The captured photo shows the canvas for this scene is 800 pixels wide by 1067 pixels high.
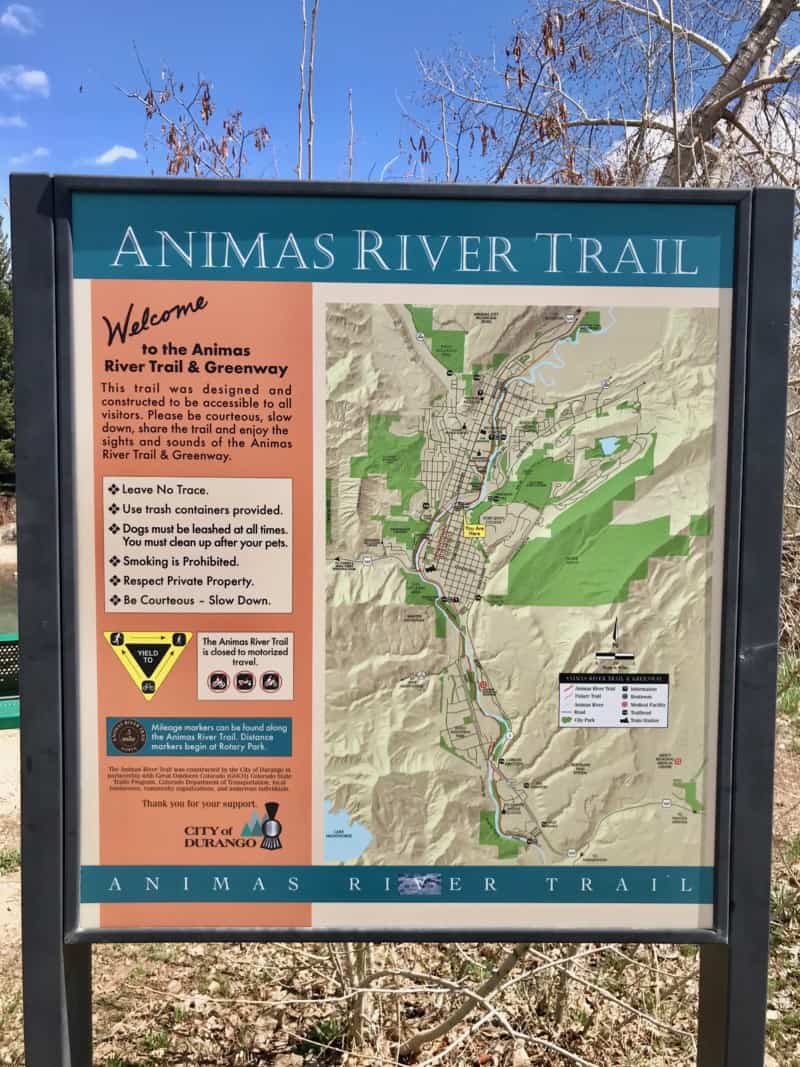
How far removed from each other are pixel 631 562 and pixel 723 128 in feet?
15.4

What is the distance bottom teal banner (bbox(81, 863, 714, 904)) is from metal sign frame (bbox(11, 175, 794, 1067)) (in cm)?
7

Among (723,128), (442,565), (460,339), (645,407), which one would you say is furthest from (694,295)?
(723,128)

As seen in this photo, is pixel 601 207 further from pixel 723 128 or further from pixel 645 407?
pixel 723 128

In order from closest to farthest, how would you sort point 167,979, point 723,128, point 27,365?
point 27,365 → point 167,979 → point 723,128

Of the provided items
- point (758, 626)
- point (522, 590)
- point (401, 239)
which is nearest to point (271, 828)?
point (522, 590)

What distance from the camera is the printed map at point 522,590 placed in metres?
1.84

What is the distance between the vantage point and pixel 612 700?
1865 mm

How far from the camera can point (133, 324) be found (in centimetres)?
181

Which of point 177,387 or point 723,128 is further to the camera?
point 723,128

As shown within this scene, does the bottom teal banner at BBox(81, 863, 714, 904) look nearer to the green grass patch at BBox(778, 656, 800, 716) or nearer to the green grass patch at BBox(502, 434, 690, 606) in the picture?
the green grass patch at BBox(502, 434, 690, 606)

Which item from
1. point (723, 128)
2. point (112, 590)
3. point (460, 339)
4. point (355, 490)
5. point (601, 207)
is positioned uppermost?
point (723, 128)

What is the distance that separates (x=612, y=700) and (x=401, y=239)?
123 centimetres

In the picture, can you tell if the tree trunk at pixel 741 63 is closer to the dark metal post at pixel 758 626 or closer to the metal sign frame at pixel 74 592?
the dark metal post at pixel 758 626

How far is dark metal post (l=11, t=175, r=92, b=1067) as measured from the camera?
1769 mm
